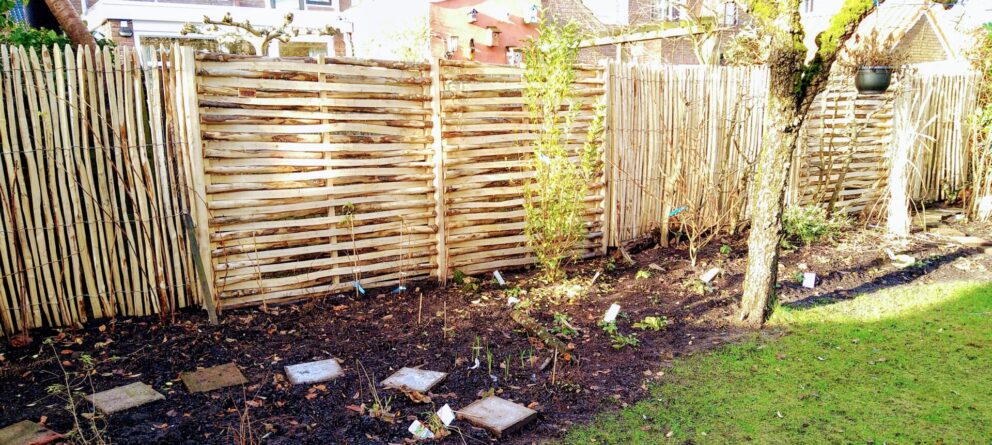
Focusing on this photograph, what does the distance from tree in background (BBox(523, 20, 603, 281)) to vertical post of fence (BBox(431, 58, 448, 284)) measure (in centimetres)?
66

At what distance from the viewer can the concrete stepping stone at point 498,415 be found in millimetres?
2762

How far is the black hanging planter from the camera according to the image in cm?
621

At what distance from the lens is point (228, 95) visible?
155 inches

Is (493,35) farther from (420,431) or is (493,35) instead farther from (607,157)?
(420,431)

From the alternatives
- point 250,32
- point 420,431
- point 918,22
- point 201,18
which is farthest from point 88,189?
point 918,22

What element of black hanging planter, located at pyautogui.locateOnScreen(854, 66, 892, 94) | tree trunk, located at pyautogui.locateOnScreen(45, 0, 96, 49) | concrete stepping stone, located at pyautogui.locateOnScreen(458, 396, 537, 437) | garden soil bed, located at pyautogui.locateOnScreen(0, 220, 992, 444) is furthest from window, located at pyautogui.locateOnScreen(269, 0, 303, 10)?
concrete stepping stone, located at pyautogui.locateOnScreen(458, 396, 537, 437)

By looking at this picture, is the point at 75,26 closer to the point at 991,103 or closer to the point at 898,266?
the point at 898,266

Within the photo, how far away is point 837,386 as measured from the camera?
10.6ft

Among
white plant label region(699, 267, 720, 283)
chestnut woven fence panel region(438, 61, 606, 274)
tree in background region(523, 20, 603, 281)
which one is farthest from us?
white plant label region(699, 267, 720, 283)

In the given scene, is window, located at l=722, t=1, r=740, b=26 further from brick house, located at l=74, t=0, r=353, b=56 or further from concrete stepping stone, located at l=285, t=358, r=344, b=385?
concrete stepping stone, located at l=285, t=358, r=344, b=385

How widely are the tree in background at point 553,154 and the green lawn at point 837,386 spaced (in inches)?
63.8

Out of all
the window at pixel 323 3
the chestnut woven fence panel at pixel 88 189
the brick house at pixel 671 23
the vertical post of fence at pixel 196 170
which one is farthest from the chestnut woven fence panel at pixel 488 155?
the window at pixel 323 3

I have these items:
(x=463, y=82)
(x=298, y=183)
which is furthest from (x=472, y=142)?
(x=298, y=183)

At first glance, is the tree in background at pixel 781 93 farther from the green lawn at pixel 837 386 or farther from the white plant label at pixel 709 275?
the white plant label at pixel 709 275
